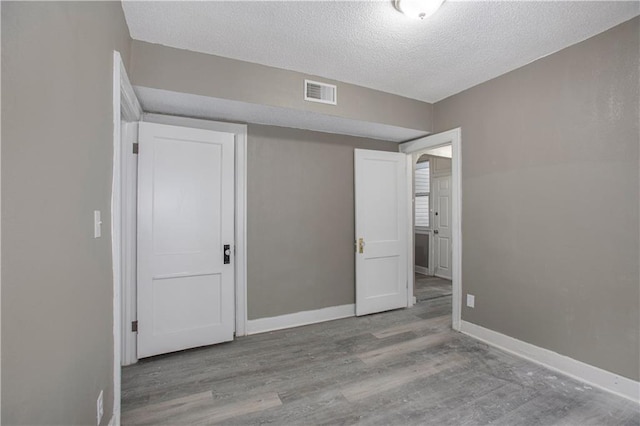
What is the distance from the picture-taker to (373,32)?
216 centimetres

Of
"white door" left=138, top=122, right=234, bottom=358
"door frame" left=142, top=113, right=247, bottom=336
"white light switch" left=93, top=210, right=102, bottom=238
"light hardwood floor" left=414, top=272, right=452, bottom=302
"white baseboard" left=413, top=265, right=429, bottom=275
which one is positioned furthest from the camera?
"white baseboard" left=413, top=265, right=429, bottom=275

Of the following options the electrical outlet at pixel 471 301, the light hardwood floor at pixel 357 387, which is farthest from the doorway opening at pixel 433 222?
the light hardwood floor at pixel 357 387

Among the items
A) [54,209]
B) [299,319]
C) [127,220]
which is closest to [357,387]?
[299,319]

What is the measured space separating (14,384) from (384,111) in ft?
10.8

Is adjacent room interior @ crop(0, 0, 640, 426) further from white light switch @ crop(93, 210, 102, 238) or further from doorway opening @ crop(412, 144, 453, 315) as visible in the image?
doorway opening @ crop(412, 144, 453, 315)

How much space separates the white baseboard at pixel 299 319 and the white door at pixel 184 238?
1.06 feet

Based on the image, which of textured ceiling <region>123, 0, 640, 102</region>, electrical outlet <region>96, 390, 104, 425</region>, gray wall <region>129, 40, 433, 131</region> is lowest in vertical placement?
electrical outlet <region>96, 390, 104, 425</region>

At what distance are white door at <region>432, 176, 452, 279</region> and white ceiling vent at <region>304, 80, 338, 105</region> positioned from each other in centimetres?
366

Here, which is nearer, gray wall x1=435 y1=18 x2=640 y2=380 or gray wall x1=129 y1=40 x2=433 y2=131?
gray wall x1=435 y1=18 x2=640 y2=380

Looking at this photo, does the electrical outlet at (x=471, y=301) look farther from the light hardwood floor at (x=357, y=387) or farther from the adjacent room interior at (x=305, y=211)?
the light hardwood floor at (x=357, y=387)

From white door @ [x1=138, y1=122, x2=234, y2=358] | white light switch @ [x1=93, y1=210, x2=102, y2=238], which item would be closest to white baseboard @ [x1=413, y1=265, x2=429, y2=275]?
white door @ [x1=138, y1=122, x2=234, y2=358]

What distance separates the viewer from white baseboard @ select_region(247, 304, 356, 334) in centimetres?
318

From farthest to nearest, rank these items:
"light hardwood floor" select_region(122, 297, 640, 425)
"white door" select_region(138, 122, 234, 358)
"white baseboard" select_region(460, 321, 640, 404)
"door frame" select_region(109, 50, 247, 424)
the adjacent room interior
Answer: "white door" select_region(138, 122, 234, 358) < "white baseboard" select_region(460, 321, 640, 404) < "light hardwood floor" select_region(122, 297, 640, 425) < "door frame" select_region(109, 50, 247, 424) < the adjacent room interior

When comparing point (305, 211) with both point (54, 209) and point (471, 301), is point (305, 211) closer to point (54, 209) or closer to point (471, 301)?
point (471, 301)
